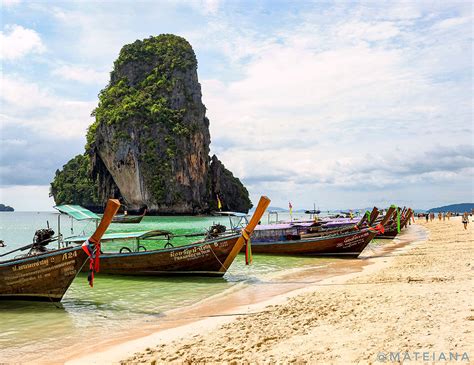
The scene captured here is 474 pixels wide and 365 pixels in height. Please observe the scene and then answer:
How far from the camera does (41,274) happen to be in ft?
32.0

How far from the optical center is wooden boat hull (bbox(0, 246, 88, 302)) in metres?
9.60

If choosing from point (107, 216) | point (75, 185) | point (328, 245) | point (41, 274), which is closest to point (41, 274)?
point (41, 274)

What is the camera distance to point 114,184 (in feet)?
273

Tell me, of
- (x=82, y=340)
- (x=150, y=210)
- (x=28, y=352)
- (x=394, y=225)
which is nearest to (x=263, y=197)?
(x=82, y=340)

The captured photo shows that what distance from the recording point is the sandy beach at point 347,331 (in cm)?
486

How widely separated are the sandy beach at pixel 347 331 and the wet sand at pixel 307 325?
0.5 inches

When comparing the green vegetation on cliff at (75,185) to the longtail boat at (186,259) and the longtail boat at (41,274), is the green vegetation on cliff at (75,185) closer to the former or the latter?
the longtail boat at (186,259)

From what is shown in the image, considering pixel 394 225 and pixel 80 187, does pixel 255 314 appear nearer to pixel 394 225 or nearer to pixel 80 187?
pixel 394 225

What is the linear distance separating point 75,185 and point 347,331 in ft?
327

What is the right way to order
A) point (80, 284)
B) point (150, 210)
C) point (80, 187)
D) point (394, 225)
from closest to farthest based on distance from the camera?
1. point (80, 284)
2. point (394, 225)
3. point (150, 210)
4. point (80, 187)

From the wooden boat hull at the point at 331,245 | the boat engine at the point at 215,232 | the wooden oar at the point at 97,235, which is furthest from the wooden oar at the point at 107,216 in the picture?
the wooden boat hull at the point at 331,245

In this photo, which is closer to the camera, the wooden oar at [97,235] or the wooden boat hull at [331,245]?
the wooden oar at [97,235]

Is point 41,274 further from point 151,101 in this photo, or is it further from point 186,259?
point 151,101

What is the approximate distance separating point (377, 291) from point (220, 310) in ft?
11.4
